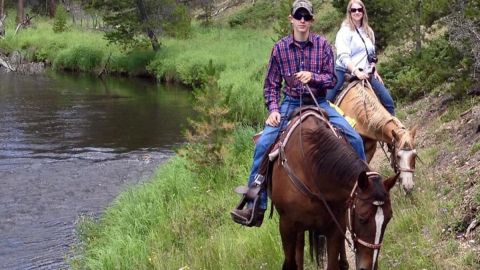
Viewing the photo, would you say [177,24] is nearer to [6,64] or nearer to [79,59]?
[79,59]

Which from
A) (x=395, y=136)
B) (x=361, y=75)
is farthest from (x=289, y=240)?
(x=361, y=75)

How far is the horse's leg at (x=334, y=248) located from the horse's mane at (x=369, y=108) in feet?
6.43

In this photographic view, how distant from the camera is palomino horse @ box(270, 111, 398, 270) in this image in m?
4.44

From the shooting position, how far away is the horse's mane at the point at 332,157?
4.88 m

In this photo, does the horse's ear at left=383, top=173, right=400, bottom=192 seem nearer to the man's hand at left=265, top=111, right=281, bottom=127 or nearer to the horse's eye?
the horse's eye

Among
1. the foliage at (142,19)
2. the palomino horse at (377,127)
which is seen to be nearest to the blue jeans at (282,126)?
the palomino horse at (377,127)

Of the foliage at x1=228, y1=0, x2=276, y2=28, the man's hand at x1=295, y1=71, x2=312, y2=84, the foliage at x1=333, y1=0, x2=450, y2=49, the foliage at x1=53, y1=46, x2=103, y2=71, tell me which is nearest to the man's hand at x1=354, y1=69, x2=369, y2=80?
the man's hand at x1=295, y1=71, x2=312, y2=84

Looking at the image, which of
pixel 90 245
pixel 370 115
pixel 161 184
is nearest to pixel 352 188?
pixel 370 115

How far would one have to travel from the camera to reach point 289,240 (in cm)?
548

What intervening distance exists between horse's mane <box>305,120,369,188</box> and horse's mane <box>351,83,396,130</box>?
178cm

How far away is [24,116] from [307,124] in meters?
16.8

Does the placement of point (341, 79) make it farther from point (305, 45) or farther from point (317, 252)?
point (317, 252)

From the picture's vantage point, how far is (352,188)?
480 centimetres

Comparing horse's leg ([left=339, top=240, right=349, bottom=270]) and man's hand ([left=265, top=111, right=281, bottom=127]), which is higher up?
man's hand ([left=265, top=111, right=281, bottom=127])
